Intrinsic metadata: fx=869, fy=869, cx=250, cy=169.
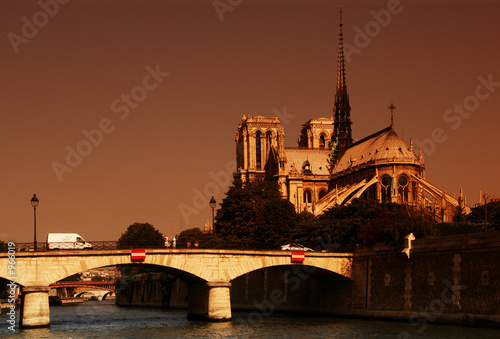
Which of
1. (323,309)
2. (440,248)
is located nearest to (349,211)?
(323,309)

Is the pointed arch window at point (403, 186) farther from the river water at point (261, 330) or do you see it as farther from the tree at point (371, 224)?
the river water at point (261, 330)

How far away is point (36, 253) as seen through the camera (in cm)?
5522

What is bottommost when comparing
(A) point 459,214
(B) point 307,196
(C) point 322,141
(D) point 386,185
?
(A) point 459,214

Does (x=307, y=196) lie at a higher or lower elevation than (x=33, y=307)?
higher

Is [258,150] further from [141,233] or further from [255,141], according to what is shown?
[141,233]

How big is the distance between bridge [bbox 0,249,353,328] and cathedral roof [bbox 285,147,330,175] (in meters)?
69.3

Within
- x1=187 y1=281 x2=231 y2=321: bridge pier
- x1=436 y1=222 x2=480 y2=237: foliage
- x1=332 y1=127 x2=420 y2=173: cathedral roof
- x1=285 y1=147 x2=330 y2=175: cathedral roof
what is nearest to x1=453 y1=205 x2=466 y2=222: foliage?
x1=436 y1=222 x2=480 y2=237: foliage

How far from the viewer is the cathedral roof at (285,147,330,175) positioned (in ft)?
441

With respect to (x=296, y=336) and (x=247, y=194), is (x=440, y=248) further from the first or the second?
(x=247, y=194)

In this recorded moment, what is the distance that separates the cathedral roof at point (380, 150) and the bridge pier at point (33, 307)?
64922 millimetres

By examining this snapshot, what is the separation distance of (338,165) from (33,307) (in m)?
82.3

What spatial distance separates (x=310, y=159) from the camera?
5379 inches

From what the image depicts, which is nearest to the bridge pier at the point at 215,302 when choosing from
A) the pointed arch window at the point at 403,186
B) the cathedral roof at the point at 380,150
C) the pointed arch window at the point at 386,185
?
the pointed arch window at the point at 403,186

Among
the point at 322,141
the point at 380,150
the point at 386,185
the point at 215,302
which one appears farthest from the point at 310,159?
the point at 215,302
